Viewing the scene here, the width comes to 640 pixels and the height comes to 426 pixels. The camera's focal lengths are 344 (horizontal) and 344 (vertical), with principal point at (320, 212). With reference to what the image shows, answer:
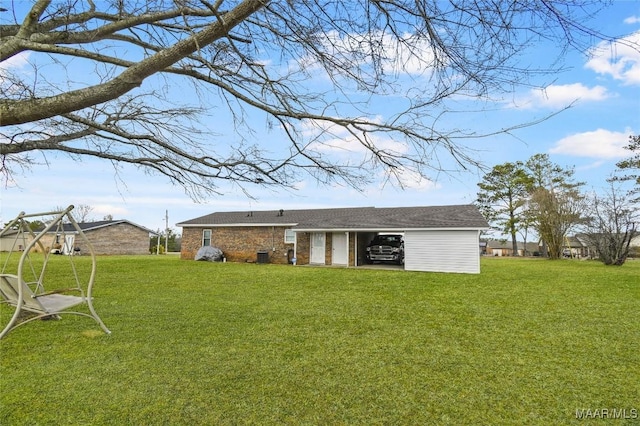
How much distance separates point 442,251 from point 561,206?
66.4ft

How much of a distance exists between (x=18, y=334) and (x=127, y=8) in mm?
5076

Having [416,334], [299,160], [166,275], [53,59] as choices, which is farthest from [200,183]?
[166,275]

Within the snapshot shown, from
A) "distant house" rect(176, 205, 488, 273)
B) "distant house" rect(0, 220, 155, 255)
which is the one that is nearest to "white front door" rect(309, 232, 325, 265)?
"distant house" rect(176, 205, 488, 273)

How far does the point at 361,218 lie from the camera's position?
21.9 meters

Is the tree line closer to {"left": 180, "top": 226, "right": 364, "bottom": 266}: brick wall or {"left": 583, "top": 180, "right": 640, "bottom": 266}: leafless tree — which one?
{"left": 583, "top": 180, "right": 640, "bottom": 266}: leafless tree

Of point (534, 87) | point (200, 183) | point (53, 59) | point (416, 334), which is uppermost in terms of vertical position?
point (53, 59)

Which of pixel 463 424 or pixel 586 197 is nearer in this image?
pixel 463 424

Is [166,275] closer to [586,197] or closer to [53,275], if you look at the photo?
[53,275]

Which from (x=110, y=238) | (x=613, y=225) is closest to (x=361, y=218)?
(x=613, y=225)

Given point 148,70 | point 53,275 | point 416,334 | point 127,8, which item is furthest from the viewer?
point 53,275

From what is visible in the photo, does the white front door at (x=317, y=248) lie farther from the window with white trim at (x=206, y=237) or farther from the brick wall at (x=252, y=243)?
the window with white trim at (x=206, y=237)

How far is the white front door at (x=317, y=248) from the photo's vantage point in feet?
71.4

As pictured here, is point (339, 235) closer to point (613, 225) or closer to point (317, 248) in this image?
point (317, 248)

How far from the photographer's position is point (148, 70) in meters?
2.77
